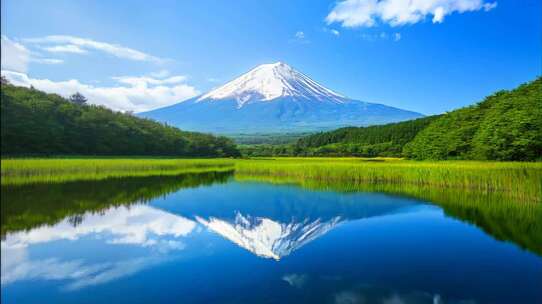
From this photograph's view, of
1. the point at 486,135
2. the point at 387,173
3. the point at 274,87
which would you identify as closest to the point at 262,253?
the point at 387,173

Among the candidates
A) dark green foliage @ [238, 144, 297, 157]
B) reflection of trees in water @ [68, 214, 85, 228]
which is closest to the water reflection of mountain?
reflection of trees in water @ [68, 214, 85, 228]

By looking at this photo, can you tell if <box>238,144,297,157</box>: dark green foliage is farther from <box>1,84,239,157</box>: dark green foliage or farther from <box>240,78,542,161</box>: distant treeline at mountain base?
<box>240,78,542,161</box>: distant treeline at mountain base

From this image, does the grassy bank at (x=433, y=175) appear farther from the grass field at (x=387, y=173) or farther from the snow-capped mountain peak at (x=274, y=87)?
the snow-capped mountain peak at (x=274, y=87)

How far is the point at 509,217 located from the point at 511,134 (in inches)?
645

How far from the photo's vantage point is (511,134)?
73.4ft

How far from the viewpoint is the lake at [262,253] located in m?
4.20

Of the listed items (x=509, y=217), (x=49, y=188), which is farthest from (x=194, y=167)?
(x=509, y=217)

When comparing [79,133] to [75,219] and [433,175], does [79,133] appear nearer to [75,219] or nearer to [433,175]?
[75,219]

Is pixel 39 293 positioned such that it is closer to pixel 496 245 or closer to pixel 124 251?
pixel 124 251

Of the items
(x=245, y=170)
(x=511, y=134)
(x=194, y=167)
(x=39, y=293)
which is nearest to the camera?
(x=39, y=293)

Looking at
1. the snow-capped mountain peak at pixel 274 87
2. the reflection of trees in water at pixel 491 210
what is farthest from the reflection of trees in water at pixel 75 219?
the snow-capped mountain peak at pixel 274 87

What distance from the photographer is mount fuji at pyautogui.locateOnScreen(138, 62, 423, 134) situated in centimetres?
16012

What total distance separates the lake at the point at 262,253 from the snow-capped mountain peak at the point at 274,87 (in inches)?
6871

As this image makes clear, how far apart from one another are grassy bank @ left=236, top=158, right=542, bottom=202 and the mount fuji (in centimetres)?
12327
